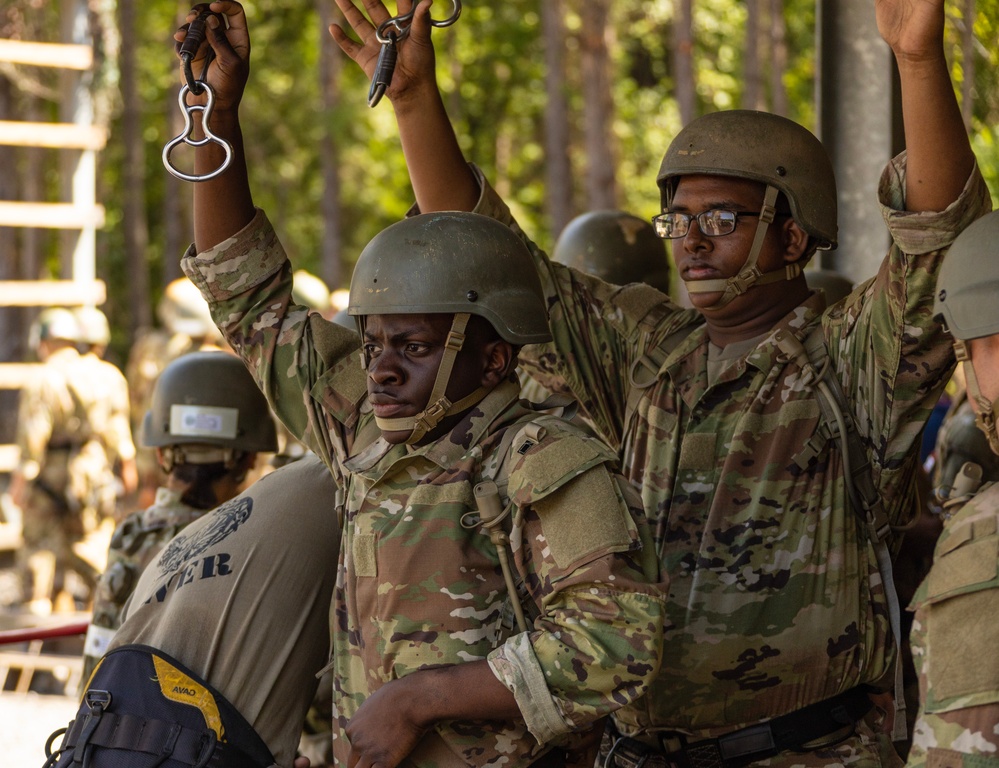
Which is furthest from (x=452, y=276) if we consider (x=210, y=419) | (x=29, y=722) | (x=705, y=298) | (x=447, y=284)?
(x=29, y=722)

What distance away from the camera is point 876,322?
10.3 feet

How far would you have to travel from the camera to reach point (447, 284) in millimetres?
2990

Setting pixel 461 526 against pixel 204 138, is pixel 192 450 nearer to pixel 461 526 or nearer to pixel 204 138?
pixel 204 138

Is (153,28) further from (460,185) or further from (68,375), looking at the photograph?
(460,185)

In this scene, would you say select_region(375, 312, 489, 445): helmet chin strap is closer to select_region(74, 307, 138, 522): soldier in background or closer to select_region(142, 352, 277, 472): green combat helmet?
select_region(142, 352, 277, 472): green combat helmet

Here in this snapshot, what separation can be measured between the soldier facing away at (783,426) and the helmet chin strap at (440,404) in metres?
0.69

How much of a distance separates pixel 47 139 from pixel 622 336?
37.7ft

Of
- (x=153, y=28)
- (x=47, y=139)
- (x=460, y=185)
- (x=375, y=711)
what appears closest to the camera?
(x=375, y=711)

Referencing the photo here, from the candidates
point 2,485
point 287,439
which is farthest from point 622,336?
point 2,485

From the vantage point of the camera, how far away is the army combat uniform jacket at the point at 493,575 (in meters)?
2.63

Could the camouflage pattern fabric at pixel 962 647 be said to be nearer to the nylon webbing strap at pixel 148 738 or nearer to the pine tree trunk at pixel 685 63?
the nylon webbing strap at pixel 148 738

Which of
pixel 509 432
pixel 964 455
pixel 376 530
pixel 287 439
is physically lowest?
pixel 287 439

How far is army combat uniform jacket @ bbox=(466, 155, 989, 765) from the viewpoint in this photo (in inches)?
124

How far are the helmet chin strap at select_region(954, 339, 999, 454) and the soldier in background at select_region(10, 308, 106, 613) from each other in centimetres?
973
